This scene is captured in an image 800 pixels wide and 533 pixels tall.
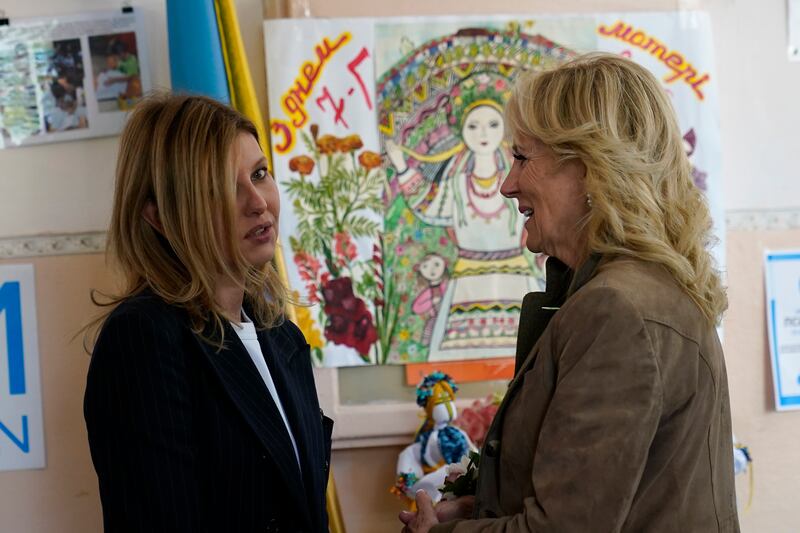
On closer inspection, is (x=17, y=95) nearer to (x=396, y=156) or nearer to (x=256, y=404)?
(x=396, y=156)

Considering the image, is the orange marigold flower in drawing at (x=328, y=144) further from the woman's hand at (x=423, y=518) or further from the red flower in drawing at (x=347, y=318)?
the woman's hand at (x=423, y=518)

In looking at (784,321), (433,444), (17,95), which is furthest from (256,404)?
(784,321)

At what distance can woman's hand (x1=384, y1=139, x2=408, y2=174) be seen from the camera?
8.00ft

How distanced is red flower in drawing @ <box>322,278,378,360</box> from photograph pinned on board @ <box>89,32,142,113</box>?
2.51 feet

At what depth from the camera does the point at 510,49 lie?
2473 millimetres

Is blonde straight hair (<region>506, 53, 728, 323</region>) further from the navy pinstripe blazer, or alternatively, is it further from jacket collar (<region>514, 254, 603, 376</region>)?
the navy pinstripe blazer

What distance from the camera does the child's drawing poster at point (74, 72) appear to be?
2391mm

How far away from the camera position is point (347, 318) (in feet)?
7.97

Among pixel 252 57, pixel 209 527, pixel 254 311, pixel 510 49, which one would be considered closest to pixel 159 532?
pixel 209 527

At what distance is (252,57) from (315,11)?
0.72 feet

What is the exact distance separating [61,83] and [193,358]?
58.8 inches

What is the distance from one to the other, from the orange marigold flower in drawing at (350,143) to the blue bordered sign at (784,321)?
4.17ft

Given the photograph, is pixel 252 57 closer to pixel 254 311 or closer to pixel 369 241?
pixel 369 241

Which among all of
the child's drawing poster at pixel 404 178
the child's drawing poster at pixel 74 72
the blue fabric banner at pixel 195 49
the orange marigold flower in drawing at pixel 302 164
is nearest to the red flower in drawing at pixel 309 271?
the child's drawing poster at pixel 404 178
